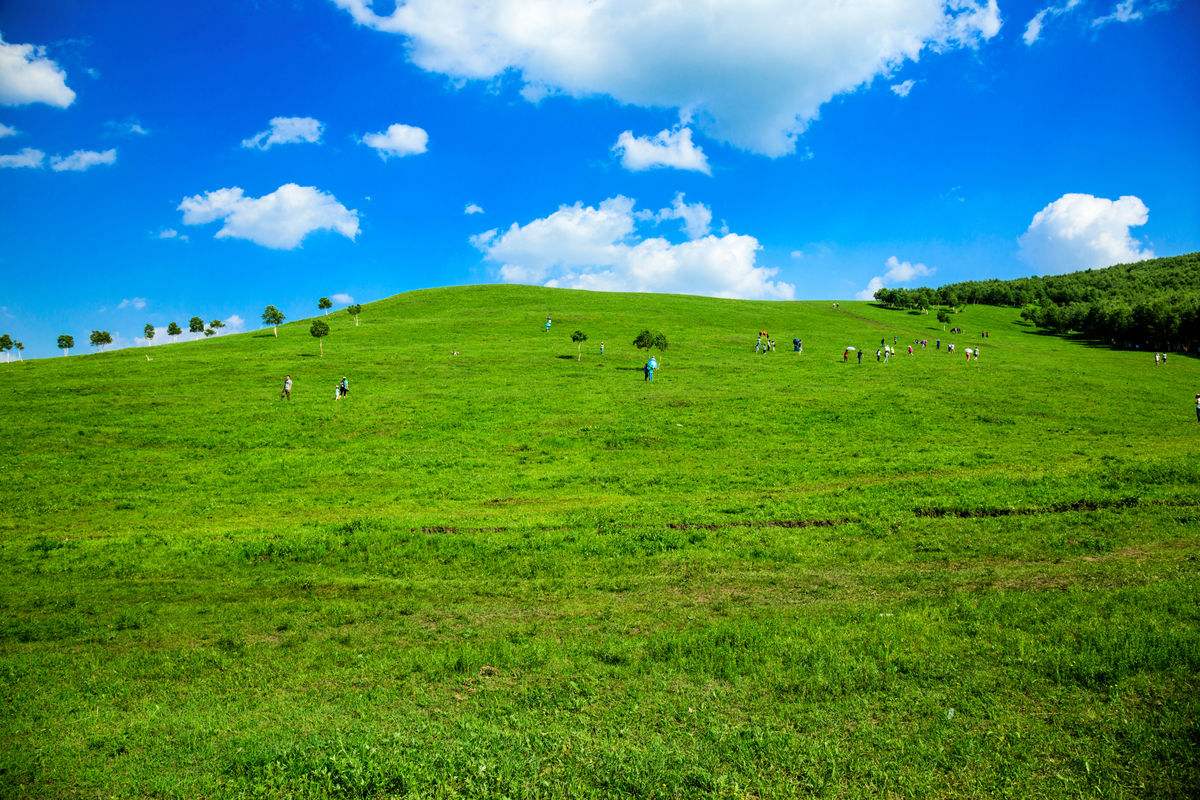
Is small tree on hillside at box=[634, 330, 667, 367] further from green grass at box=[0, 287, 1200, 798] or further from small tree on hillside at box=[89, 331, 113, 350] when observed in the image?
small tree on hillside at box=[89, 331, 113, 350]

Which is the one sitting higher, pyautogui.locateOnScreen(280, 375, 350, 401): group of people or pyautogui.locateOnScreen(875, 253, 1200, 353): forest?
pyautogui.locateOnScreen(875, 253, 1200, 353): forest

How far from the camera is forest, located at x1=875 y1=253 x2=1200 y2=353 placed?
110062mm

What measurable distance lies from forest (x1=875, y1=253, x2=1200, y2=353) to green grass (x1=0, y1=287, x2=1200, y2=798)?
9498cm

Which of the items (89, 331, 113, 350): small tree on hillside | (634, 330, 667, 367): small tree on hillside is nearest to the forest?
(634, 330, 667, 367): small tree on hillside

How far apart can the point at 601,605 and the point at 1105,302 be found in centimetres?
16931

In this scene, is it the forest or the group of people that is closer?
the group of people

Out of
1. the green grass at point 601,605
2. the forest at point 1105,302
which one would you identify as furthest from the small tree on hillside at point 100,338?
the forest at point 1105,302

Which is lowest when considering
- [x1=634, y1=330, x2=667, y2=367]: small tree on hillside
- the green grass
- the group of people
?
the green grass

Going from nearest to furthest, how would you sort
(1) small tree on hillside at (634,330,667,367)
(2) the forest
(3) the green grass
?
(3) the green grass < (1) small tree on hillside at (634,330,667,367) < (2) the forest

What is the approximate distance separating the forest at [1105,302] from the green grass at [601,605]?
95.0 m

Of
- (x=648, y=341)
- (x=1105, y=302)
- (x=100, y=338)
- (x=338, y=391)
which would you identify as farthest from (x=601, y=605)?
(x=1105, y=302)

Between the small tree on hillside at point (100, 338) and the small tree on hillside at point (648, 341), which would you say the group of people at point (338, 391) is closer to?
the small tree on hillside at point (648, 341)

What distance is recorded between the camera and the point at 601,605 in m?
15.7

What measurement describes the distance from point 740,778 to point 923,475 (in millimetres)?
25289
